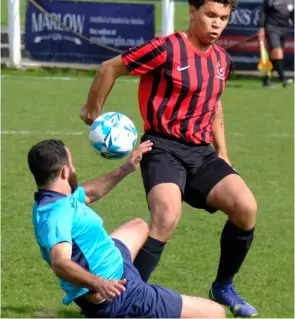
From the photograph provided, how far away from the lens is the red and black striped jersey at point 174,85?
22.0 feet

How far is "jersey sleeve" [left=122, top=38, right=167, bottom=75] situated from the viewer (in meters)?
6.67

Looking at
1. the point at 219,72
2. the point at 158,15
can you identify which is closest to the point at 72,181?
the point at 219,72

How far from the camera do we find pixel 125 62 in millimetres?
6715

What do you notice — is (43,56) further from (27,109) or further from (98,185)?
(98,185)

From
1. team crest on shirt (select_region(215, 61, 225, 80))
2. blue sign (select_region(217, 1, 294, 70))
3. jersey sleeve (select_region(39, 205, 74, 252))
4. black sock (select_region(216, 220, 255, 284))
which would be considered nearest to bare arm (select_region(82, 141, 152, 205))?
jersey sleeve (select_region(39, 205, 74, 252))

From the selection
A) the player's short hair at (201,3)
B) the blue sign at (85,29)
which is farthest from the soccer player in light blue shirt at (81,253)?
the blue sign at (85,29)

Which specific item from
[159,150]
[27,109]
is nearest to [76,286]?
[159,150]

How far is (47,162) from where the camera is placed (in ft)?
17.4

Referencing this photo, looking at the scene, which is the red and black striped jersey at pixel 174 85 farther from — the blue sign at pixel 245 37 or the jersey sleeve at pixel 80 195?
the blue sign at pixel 245 37

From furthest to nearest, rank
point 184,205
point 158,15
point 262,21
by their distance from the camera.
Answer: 1. point 158,15
2. point 262,21
3. point 184,205

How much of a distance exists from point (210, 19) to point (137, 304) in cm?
214

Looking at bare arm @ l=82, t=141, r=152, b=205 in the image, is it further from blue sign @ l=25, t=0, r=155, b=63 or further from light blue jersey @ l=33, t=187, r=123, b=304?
blue sign @ l=25, t=0, r=155, b=63

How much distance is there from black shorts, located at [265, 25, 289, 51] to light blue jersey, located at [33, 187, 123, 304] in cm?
1333

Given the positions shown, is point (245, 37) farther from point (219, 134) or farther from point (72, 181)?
point (72, 181)
